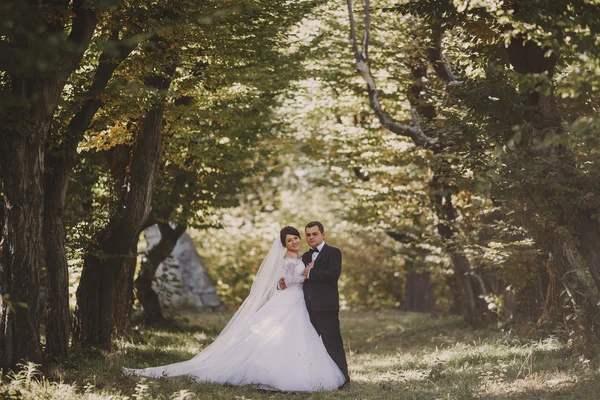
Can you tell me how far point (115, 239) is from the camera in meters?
13.8

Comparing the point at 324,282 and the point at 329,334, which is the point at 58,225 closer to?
the point at 324,282

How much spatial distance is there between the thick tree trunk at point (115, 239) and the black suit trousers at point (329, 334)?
3.98 m

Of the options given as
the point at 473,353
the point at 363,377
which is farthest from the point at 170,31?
the point at 473,353

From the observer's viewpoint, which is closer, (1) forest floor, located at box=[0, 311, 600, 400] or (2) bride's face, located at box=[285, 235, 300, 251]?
(1) forest floor, located at box=[0, 311, 600, 400]

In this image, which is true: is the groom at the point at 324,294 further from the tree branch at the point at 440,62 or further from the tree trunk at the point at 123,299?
the tree branch at the point at 440,62

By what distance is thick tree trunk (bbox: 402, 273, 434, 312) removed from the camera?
98.8ft

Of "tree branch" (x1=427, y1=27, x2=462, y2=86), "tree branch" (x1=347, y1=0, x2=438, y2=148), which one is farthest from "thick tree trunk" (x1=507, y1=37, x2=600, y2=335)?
"tree branch" (x1=347, y1=0, x2=438, y2=148)

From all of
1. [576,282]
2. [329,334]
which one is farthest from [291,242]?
[576,282]

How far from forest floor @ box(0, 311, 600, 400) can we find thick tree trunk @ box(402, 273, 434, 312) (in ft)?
37.6

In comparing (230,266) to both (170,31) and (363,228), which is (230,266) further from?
(170,31)

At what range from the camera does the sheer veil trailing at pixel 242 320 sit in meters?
11.4

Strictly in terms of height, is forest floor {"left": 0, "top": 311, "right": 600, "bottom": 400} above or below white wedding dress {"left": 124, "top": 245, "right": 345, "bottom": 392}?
below

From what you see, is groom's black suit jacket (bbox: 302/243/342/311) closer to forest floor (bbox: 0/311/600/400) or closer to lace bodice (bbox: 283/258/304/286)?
lace bodice (bbox: 283/258/304/286)

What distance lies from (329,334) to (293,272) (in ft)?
3.29
